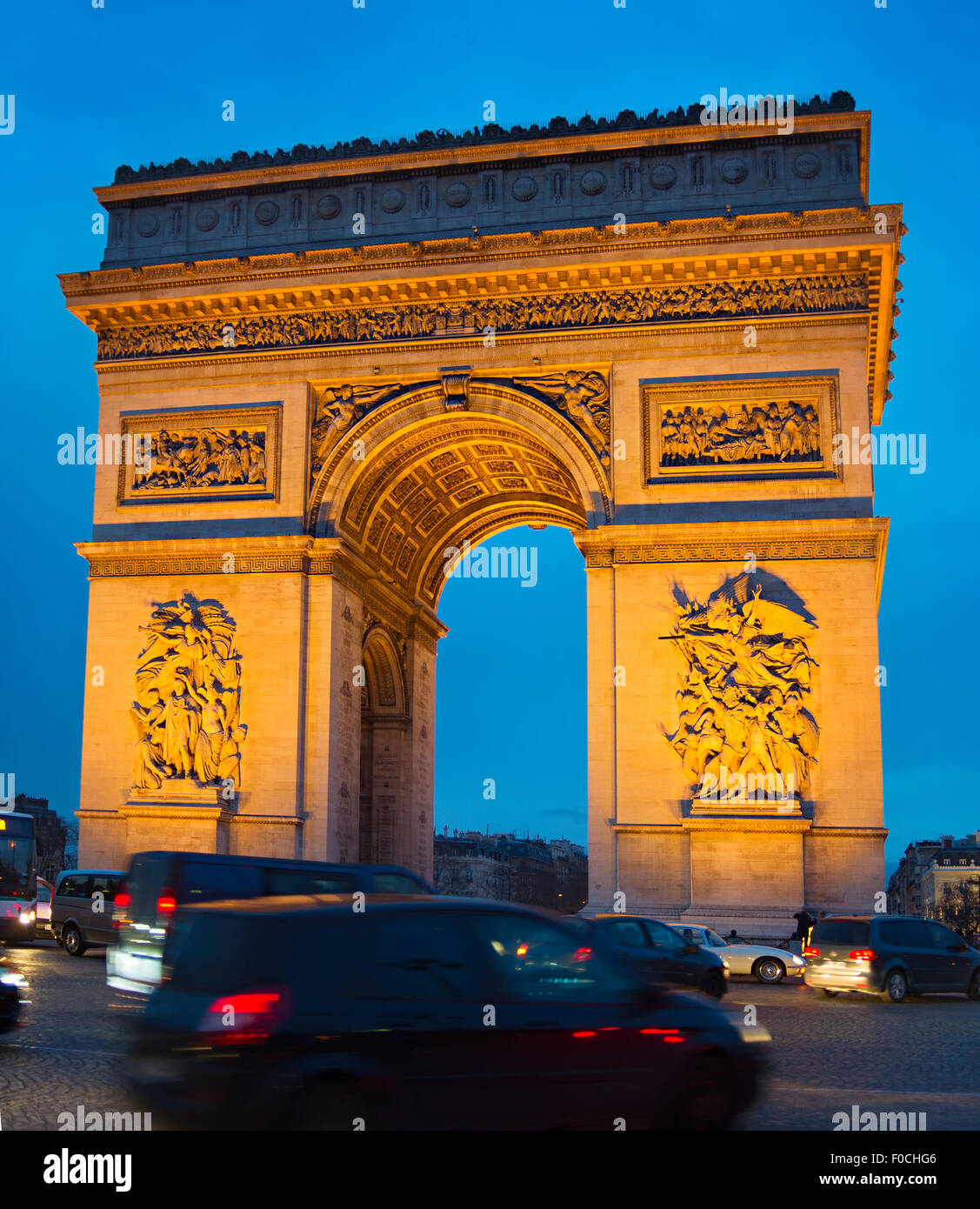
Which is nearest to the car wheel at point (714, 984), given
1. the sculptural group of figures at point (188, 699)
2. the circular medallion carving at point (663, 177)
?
the sculptural group of figures at point (188, 699)

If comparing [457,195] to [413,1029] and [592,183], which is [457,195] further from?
[413,1029]

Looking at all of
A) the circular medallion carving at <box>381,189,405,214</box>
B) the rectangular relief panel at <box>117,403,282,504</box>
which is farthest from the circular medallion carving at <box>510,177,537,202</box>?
the rectangular relief panel at <box>117,403,282,504</box>

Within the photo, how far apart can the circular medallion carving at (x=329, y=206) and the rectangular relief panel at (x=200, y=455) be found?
4650 millimetres

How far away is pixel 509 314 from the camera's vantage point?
30250mm

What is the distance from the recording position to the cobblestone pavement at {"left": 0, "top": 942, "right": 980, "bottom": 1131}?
9.50 metres

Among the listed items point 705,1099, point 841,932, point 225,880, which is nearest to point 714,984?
point 841,932

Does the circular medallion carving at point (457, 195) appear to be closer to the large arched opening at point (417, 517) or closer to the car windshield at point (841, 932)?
the large arched opening at point (417, 517)

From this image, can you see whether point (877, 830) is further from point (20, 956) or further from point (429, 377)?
point (20, 956)

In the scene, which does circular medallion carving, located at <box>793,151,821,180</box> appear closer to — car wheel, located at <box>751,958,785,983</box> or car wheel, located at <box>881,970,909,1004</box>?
car wheel, located at <box>751,958,785,983</box>

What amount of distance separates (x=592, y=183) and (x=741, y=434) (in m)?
6.75

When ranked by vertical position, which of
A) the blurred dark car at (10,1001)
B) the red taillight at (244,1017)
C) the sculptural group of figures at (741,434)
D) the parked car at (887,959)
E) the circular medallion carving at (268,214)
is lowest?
the parked car at (887,959)

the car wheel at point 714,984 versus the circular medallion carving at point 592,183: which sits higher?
the circular medallion carving at point 592,183

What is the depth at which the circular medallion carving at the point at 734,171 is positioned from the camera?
1168 inches

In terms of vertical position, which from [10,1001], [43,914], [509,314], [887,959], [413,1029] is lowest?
[43,914]
